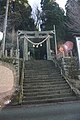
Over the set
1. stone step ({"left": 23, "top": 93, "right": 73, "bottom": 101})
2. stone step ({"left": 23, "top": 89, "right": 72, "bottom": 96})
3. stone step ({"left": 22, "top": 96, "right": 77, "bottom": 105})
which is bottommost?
stone step ({"left": 22, "top": 96, "right": 77, "bottom": 105})

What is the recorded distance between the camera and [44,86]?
12750 mm

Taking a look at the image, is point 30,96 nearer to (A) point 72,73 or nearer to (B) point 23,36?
(A) point 72,73

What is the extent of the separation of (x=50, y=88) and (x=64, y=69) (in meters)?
3.16

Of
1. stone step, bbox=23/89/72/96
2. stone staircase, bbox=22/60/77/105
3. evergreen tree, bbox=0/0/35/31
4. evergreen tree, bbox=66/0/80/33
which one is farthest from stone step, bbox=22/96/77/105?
evergreen tree, bbox=0/0/35/31

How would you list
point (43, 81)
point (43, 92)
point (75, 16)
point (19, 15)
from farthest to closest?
1. point (19, 15)
2. point (75, 16)
3. point (43, 81)
4. point (43, 92)

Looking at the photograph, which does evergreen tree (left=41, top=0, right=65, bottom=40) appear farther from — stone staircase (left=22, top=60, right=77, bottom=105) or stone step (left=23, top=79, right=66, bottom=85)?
stone step (left=23, top=79, right=66, bottom=85)

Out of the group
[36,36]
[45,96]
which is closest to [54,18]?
[36,36]

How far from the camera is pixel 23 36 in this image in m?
21.7

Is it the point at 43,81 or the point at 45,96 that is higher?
the point at 43,81

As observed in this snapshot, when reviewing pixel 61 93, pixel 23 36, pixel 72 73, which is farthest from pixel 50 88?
pixel 23 36

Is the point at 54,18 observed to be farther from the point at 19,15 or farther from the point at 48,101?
the point at 48,101

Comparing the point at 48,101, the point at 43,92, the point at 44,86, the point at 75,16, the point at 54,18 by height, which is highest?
the point at 54,18

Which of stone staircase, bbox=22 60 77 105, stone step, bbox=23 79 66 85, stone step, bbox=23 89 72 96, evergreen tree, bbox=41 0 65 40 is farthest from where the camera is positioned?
evergreen tree, bbox=41 0 65 40

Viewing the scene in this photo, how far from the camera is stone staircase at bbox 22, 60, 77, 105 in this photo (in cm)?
1128
